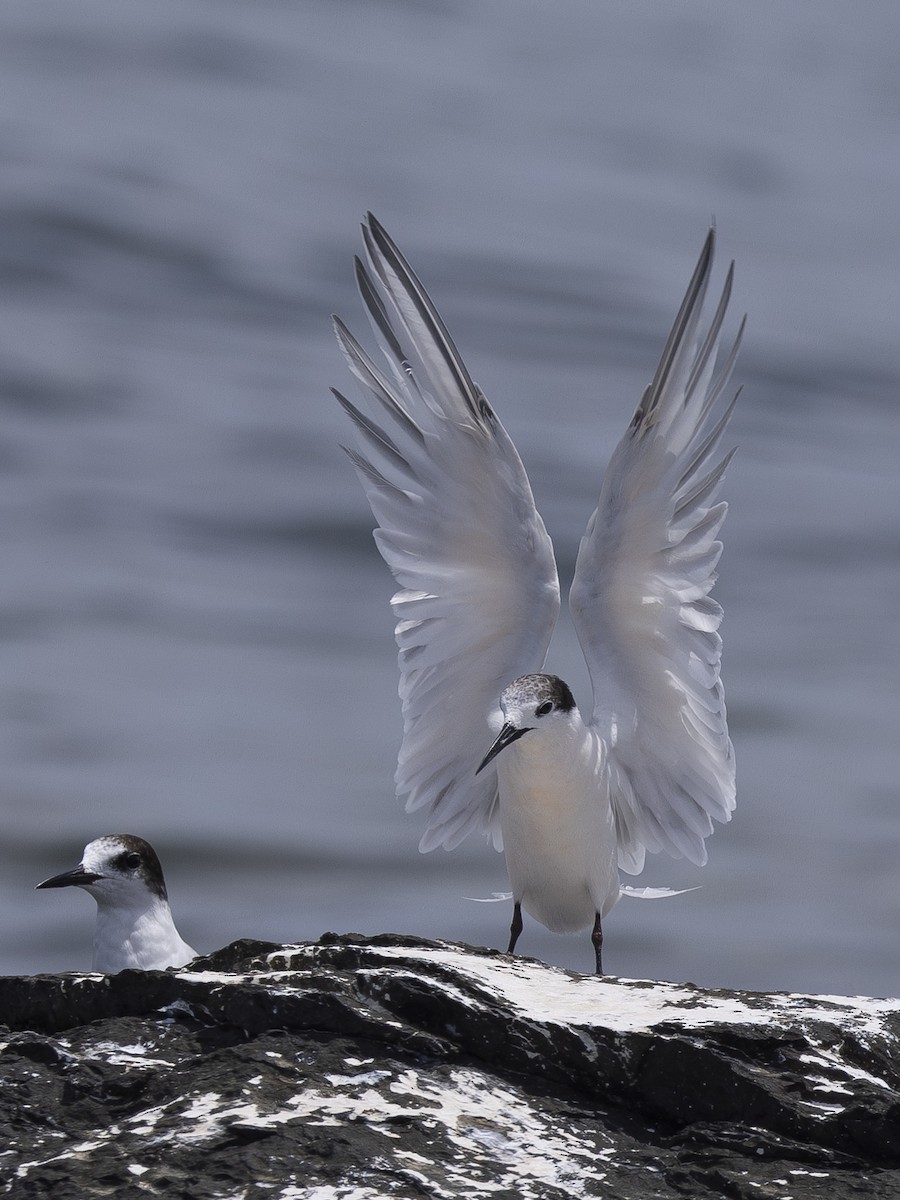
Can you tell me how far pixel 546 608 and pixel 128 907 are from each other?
91.6 inches

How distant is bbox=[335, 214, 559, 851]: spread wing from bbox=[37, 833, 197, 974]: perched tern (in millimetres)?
1365

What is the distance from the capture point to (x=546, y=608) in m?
8.20

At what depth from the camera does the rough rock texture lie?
411 centimetres

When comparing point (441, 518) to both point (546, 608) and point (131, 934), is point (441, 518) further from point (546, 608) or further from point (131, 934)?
point (131, 934)

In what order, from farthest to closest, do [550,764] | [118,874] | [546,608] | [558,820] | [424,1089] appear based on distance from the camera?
[546,608] → [118,874] → [558,820] → [550,764] → [424,1089]

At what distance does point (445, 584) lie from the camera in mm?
8273

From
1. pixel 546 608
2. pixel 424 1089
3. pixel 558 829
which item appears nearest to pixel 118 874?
pixel 558 829

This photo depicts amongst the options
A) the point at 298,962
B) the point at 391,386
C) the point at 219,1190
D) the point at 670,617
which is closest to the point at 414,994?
the point at 298,962

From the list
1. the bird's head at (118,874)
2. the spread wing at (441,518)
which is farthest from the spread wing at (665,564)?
the bird's head at (118,874)

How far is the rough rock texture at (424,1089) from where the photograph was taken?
4105 millimetres

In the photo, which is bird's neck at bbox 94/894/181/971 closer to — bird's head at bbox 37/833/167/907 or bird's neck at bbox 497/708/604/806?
bird's head at bbox 37/833/167/907

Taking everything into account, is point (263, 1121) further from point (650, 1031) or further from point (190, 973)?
point (650, 1031)

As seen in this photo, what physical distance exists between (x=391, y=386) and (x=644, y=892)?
8.95ft

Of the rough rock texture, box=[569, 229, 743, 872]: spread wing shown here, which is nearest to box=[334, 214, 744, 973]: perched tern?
box=[569, 229, 743, 872]: spread wing
